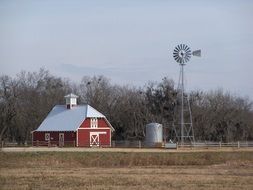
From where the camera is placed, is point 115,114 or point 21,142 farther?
point 115,114

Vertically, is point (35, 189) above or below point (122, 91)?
below

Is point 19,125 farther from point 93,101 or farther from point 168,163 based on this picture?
point 168,163

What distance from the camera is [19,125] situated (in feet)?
315

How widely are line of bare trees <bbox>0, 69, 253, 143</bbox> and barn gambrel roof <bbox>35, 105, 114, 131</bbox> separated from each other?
924cm

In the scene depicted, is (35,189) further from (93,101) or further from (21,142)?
(93,101)

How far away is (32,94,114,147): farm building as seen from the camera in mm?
79625

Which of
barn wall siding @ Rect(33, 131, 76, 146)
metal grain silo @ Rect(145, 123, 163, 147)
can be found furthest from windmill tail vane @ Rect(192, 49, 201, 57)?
barn wall siding @ Rect(33, 131, 76, 146)

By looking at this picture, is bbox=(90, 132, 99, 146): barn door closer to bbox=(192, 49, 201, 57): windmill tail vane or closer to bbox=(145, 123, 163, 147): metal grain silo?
bbox=(145, 123, 163, 147): metal grain silo

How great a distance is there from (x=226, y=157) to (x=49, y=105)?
55633 millimetres

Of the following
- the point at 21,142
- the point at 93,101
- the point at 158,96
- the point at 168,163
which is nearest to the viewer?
the point at 168,163

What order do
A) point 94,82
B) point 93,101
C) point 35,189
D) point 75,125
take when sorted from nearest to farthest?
point 35,189
point 75,125
point 93,101
point 94,82

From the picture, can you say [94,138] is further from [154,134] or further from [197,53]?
[197,53]

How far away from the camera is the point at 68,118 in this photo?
83000 mm

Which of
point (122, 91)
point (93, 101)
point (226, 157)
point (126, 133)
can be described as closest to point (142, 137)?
point (126, 133)
